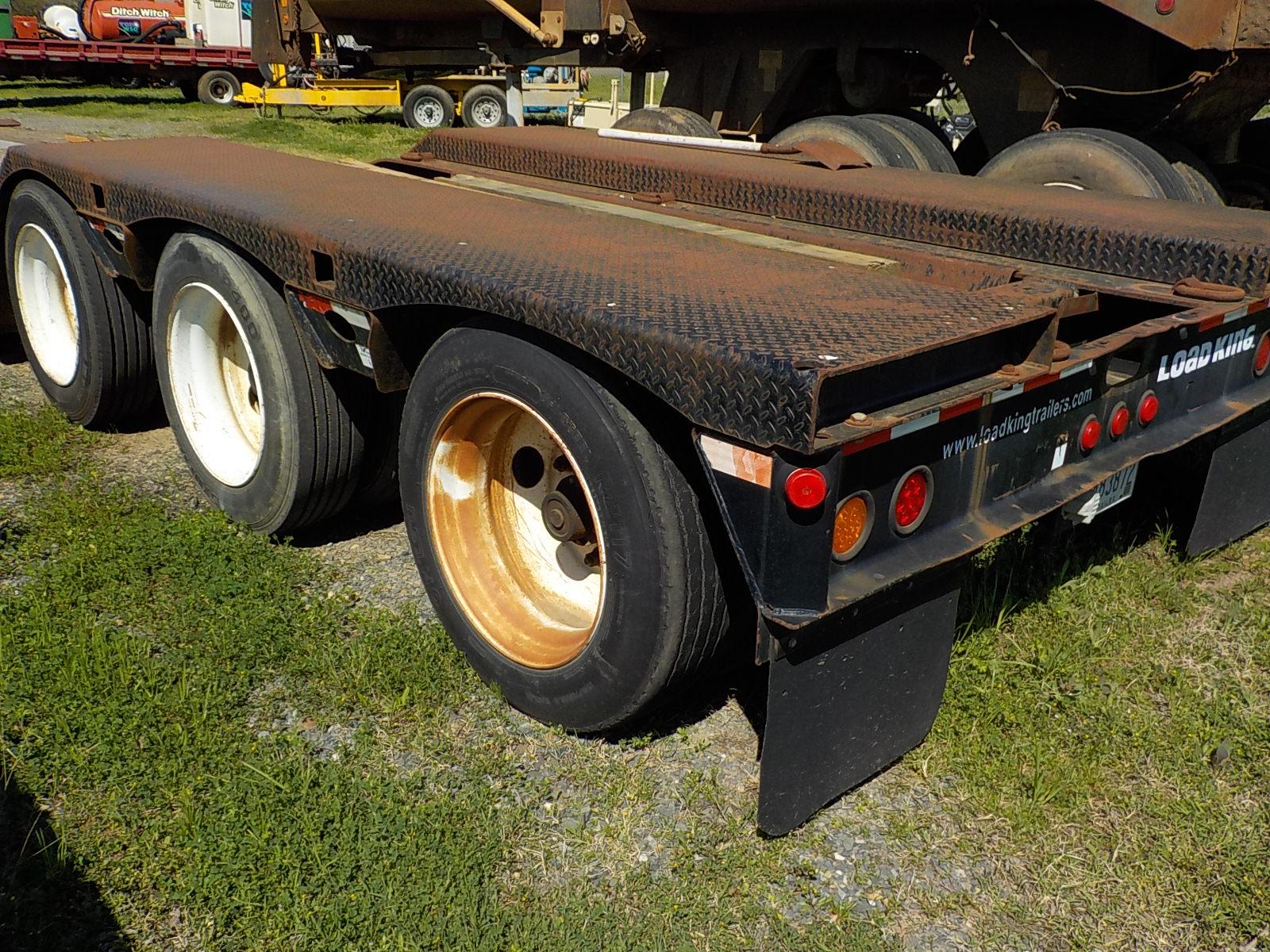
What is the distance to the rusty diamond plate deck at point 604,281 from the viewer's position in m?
1.92

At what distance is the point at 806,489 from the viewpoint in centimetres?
186

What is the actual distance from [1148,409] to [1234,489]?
108 cm

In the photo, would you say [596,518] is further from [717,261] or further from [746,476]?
[717,261]

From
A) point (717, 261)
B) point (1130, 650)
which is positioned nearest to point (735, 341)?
A: point (717, 261)

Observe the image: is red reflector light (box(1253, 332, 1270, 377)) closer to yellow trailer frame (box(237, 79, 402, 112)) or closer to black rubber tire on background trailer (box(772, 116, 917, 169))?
black rubber tire on background trailer (box(772, 116, 917, 169))

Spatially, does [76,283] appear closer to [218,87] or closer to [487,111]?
[487,111]

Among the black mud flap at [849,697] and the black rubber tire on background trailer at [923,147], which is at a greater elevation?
the black rubber tire on background trailer at [923,147]

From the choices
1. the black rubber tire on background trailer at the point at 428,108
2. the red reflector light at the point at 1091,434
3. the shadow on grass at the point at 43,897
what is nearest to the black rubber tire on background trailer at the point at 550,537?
the red reflector light at the point at 1091,434

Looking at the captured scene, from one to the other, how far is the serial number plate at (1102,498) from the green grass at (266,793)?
1113mm

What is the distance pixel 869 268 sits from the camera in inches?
116

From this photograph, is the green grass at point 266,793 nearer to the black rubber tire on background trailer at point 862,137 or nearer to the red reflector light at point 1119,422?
the red reflector light at point 1119,422

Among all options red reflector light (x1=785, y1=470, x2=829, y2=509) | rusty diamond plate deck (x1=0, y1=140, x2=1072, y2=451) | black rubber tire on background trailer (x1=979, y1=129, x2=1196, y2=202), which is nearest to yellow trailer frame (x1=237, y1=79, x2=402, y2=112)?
black rubber tire on background trailer (x1=979, y1=129, x2=1196, y2=202)

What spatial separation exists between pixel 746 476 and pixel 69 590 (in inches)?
94.8

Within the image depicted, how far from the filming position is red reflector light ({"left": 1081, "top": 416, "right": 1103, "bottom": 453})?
2.47 metres
